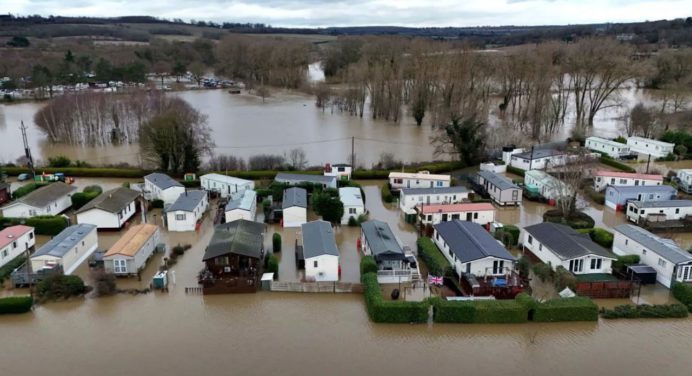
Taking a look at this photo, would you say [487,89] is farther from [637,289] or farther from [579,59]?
[637,289]

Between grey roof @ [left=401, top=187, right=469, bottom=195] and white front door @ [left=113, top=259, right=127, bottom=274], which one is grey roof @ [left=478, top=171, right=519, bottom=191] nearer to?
grey roof @ [left=401, top=187, right=469, bottom=195]

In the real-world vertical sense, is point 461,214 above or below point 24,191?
below

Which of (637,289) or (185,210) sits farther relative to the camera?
(185,210)

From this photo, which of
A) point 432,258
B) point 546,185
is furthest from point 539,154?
point 432,258

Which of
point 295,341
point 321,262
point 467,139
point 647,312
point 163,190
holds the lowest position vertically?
point 295,341

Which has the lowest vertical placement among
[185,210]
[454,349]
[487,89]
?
[454,349]

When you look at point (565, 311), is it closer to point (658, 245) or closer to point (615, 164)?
point (658, 245)

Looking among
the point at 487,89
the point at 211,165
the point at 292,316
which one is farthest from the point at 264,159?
the point at 487,89
